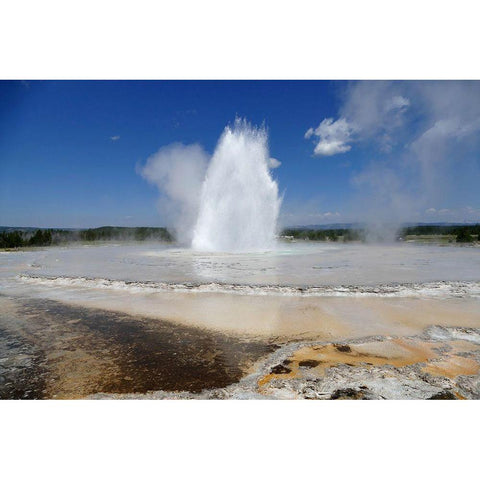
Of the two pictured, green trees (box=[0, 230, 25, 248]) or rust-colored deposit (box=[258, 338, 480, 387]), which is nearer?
rust-colored deposit (box=[258, 338, 480, 387])

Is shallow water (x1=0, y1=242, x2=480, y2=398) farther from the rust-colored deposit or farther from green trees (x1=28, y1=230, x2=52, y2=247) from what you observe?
green trees (x1=28, y1=230, x2=52, y2=247)

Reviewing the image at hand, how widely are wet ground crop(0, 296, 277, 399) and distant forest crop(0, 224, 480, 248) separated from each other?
28456mm

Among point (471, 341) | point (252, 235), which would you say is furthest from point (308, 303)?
point (252, 235)

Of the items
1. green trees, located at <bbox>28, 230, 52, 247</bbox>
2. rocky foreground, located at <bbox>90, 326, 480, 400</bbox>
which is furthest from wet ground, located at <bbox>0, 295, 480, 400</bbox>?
green trees, located at <bbox>28, 230, 52, 247</bbox>

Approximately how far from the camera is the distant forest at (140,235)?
96.8ft

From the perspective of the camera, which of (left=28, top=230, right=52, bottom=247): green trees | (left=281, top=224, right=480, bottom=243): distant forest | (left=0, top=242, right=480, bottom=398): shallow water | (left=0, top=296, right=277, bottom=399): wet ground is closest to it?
(left=0, top=296, right=277, bottom=399): wet ground

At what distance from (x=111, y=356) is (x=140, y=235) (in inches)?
1653

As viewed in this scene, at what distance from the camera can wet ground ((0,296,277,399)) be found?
3207 mm

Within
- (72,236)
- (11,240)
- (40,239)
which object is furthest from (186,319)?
(72,236)

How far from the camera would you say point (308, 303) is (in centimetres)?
625

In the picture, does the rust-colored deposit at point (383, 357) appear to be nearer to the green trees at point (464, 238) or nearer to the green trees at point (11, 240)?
the green trees at point (464, 238)

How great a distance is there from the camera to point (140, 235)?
145ft

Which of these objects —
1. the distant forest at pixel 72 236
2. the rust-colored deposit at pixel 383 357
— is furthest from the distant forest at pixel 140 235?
the rust-colored deposit at pixel 383 357

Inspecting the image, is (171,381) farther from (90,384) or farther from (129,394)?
(90,384)
